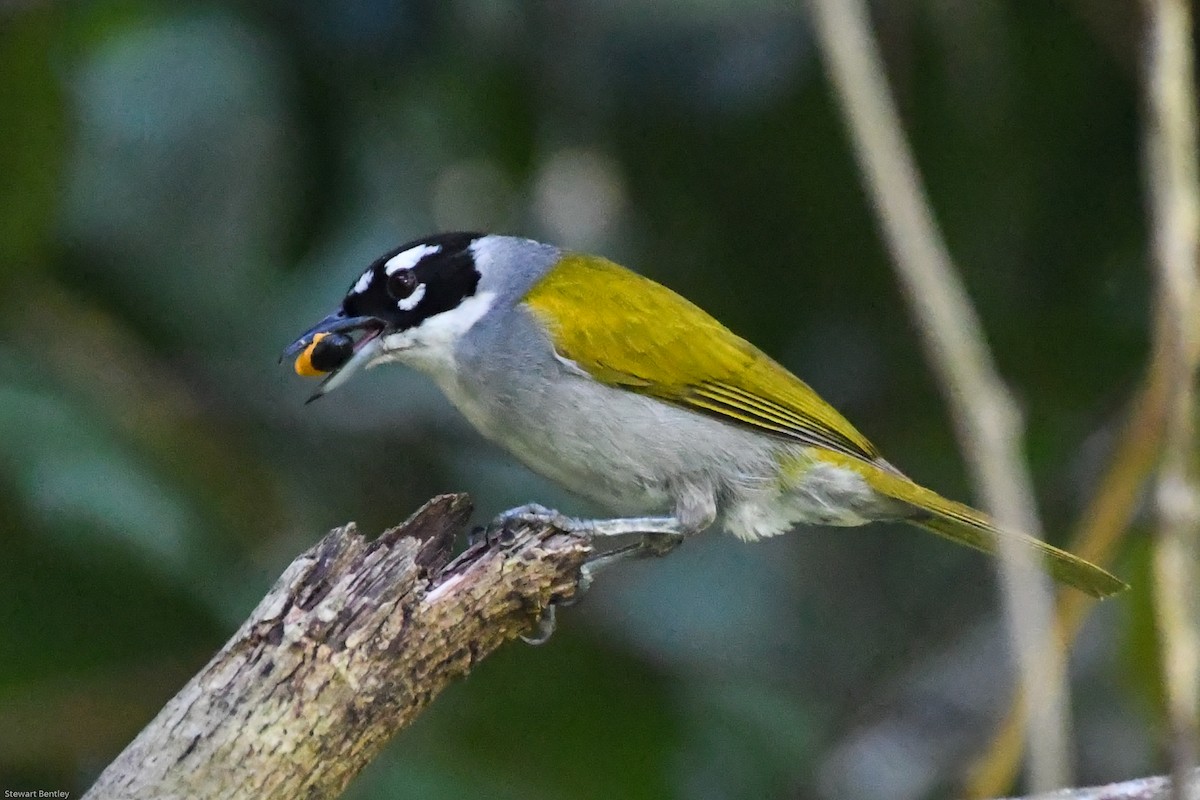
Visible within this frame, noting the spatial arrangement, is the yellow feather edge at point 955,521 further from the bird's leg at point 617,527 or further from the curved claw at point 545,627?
the curved claw at point 545,627

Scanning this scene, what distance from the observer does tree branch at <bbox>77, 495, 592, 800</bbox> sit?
94.5 inches

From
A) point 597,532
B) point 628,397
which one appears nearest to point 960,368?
point 597,532

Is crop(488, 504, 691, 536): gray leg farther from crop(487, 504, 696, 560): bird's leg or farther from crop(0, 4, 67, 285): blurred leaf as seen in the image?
crop(0, 4, 67, 285): blurred leaf

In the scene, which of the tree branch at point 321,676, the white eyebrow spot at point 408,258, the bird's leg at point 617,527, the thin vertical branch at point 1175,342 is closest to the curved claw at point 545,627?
the bird's leg at point 617,527

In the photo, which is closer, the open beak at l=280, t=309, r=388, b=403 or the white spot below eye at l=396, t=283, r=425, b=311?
the open beak at l=280, t=309, r=388, b=403

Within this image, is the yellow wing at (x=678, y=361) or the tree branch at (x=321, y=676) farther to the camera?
the yellow wing at (x=678, y=361)

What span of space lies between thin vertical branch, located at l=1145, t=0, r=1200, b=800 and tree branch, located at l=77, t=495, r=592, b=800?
4.80ft

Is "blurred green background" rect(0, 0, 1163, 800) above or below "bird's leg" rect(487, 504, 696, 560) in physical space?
above

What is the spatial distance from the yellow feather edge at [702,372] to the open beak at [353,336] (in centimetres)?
44

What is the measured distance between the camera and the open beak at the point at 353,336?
379 centimetres

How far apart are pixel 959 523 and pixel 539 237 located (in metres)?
2.10

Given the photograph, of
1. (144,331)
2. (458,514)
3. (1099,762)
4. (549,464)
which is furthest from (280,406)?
(1099,762)

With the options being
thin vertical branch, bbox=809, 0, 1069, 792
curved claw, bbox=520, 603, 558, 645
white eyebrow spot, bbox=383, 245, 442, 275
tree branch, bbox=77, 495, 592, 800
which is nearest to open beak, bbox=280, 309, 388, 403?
white eyebrow spot, bbox=383, 245, 442, 275

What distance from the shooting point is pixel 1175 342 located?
1.30m
